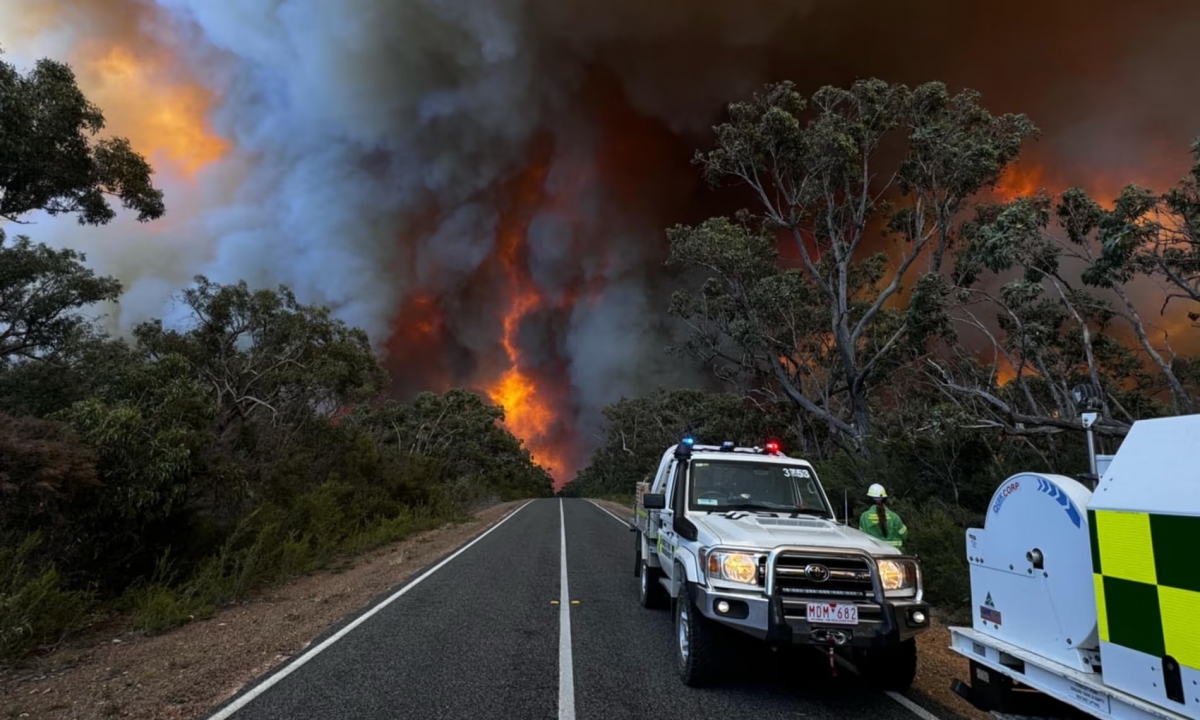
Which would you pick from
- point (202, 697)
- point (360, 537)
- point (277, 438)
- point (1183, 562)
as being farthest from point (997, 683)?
point (277, 438)

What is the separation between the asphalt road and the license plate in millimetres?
781

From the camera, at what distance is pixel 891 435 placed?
18812 millimetres

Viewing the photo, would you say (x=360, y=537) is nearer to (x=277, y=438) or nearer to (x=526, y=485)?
(x=277, y=438)

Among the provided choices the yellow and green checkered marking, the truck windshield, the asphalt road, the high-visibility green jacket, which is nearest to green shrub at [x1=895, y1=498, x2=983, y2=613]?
the high-visibility green jacket

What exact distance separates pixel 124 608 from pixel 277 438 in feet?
30.2

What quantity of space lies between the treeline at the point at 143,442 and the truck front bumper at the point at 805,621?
7.36 meters

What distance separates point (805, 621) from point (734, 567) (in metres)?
0.65

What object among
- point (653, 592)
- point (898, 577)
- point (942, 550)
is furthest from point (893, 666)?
point (942, 550)

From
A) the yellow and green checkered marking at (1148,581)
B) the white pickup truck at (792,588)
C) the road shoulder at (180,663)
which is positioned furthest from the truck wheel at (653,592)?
the yellow and green checkered marking at (1148,581)

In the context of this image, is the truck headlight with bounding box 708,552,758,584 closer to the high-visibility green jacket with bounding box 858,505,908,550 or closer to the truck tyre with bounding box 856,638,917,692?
the truck tyre with bounding box 856,638,917,692

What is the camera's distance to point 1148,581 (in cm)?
279

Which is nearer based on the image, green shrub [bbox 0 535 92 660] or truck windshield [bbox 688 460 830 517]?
green shrub [bbox 0 535 92 660]

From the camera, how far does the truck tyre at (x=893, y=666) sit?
5.37m

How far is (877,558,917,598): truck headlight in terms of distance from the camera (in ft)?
16.7
